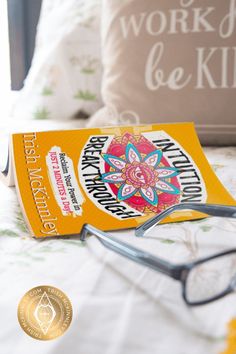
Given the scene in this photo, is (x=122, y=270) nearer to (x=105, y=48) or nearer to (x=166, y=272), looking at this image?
(x=166, y=272)

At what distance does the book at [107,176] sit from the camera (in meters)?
0.56

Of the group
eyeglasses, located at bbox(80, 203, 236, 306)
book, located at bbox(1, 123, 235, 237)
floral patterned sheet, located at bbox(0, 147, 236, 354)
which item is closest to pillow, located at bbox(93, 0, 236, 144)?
book, located at bbox(1, 123, 235, 237)

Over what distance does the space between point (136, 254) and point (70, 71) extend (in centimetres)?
101

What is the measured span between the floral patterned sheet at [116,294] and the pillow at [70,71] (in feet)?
2.66

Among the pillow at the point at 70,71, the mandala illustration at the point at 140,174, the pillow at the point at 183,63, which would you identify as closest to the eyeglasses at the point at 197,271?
the mandala illustration at the point at 140,174

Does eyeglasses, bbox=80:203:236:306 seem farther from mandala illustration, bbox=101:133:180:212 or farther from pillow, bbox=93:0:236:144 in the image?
pillow, bbox=93:0:236:144

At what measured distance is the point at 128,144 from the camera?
648mm

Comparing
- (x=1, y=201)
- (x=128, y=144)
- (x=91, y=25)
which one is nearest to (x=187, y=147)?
(x=128, y=144)

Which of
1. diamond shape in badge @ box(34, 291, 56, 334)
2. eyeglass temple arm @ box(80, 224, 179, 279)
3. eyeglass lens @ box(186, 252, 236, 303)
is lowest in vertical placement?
diamond shape in badge @ box(34, 291, 56, 334)

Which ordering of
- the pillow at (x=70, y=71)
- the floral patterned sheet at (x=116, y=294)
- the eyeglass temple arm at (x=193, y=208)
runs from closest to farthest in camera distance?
the floral patterned sheet at (x=116, y=294) < the eyeglass temple arm at (x=193, y=208) < the pillow at (x=70, y=71)

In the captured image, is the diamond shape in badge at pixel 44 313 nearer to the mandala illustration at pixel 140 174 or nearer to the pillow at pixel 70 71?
the mandala illustration at pixel 140 174

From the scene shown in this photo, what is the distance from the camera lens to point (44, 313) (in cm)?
38

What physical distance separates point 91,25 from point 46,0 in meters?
0.27

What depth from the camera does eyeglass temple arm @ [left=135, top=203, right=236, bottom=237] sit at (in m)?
0.49
